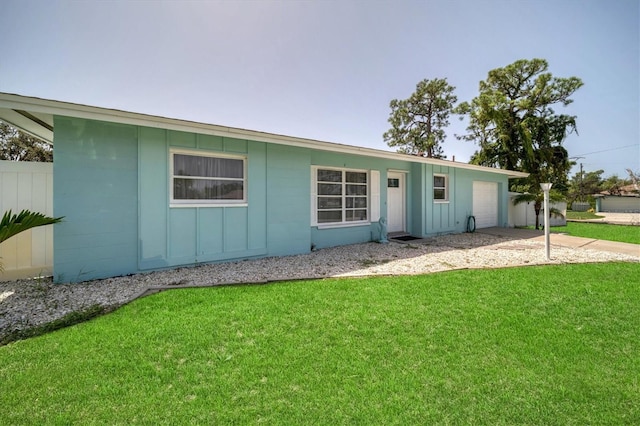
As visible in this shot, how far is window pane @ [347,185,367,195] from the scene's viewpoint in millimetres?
9023

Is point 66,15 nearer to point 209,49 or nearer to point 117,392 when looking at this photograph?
point 209,49

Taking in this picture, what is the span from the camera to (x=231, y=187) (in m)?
6.49

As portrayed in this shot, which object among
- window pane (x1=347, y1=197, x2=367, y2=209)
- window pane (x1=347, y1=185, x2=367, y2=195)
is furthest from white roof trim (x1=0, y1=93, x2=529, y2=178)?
window pane (x1=347, y1=197, x2=367, y2=209)

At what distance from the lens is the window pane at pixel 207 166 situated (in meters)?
5.84

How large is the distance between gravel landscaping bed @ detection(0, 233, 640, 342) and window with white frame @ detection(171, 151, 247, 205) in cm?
146

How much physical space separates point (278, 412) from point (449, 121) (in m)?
29.0

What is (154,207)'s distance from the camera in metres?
5.47

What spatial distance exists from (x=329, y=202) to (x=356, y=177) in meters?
1.39

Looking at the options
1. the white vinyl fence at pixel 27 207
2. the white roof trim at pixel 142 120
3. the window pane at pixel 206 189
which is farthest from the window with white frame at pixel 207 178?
the white vinyl fence at pixel 27 207

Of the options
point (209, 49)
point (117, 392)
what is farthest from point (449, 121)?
point (117, 392)

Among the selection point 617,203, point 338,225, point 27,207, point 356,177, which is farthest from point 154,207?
point 617,203

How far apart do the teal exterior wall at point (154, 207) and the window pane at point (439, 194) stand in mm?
5260

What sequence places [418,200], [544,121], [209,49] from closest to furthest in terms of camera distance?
1. [209,49]
2. [418,200]
3. [544,121]

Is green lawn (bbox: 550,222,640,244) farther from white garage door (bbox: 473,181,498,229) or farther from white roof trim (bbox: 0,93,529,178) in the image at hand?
white roof trim (bbox: 0,93,529,178)
